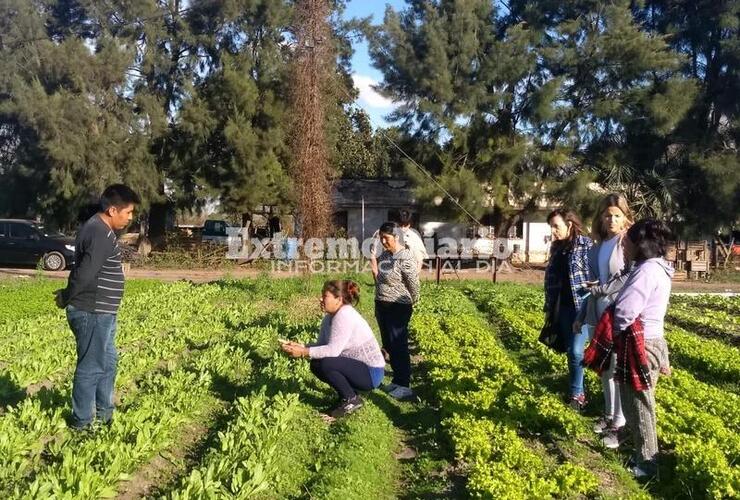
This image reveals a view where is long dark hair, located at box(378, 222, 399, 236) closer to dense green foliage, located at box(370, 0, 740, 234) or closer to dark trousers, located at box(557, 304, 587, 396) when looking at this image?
dark trousers, located at box(557, 304, 587, 396)

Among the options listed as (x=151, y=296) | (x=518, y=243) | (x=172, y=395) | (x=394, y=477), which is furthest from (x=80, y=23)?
(x=394, y=477)

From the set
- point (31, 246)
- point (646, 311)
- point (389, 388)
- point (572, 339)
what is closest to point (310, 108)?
point (389, 388)

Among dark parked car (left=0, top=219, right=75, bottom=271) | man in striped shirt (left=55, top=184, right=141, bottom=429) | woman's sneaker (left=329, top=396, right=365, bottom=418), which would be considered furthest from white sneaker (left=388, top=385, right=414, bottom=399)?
dark parked car (left=0, top=219, right=75, bottom=271)

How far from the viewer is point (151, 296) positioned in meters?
12.9

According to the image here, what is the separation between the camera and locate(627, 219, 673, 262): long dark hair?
14.6 ft

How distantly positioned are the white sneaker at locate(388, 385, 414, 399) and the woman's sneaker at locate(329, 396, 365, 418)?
0.80 m

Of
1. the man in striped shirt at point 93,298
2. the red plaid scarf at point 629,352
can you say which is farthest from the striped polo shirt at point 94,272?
the red plaid scarf at point 629,352

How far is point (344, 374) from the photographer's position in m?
5.75

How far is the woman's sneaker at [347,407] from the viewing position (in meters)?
5.69

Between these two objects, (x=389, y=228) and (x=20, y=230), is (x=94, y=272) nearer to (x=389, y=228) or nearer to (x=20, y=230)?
(x=389, y=228)

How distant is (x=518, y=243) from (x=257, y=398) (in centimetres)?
2493

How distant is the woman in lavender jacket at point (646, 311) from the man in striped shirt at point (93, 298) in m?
3.68

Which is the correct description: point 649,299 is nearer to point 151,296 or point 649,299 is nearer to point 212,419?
point 212,419

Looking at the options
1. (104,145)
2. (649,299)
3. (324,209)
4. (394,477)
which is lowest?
(394,477)
